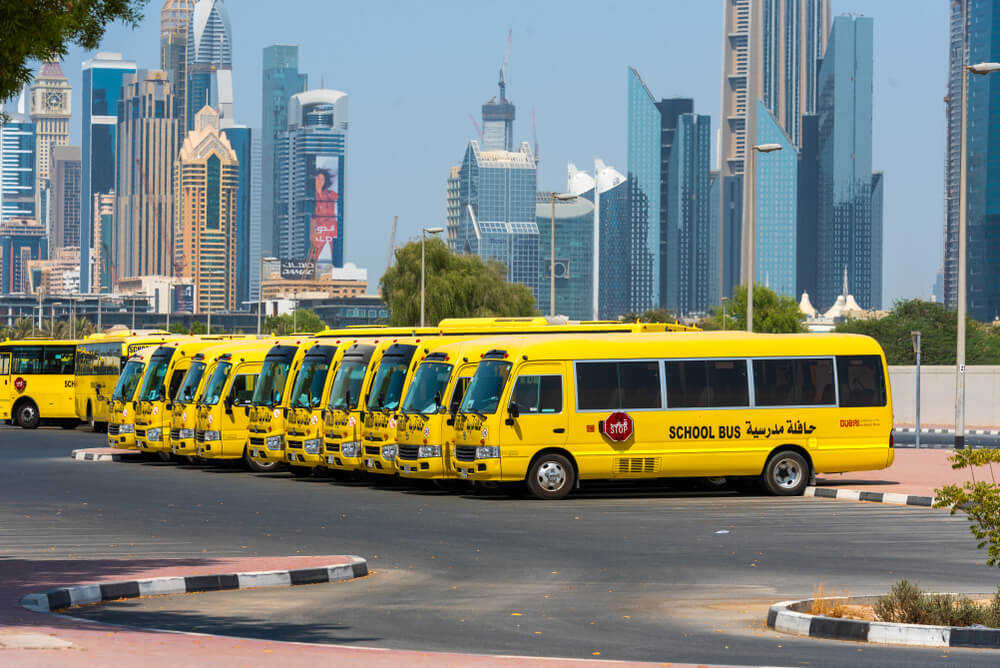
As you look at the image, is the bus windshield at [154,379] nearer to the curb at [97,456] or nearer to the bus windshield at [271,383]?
the curb at [97,456]

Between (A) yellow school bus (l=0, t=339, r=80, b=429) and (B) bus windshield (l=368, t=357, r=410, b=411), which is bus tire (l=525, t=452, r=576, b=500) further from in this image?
(A) yellow school bus (l=0, t=339, r=80, b=429)

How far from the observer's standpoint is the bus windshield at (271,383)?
3039 centimetres

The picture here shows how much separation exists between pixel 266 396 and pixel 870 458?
Result: 37.5 ft

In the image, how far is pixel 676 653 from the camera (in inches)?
410

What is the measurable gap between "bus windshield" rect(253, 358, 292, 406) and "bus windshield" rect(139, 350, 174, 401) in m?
4.82

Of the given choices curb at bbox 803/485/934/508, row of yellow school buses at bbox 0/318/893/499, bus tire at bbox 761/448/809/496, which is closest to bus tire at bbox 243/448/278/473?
row of yellow school buses at bbox 0/318/893/499

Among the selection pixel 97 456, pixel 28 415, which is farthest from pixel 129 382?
pixel 28 415

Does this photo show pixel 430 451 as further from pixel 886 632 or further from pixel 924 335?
pixel 924 335

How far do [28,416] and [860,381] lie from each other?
1307 inches

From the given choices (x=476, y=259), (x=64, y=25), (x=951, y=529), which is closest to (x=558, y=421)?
(x=951, y=529)

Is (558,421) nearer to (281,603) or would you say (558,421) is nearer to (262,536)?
(262,536)

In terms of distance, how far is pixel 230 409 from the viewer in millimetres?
31422

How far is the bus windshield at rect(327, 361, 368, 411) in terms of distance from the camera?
28297mm

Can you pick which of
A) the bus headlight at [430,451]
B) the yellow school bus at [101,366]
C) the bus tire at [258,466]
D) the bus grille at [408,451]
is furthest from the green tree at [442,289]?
the bus headlight at [430,451]
